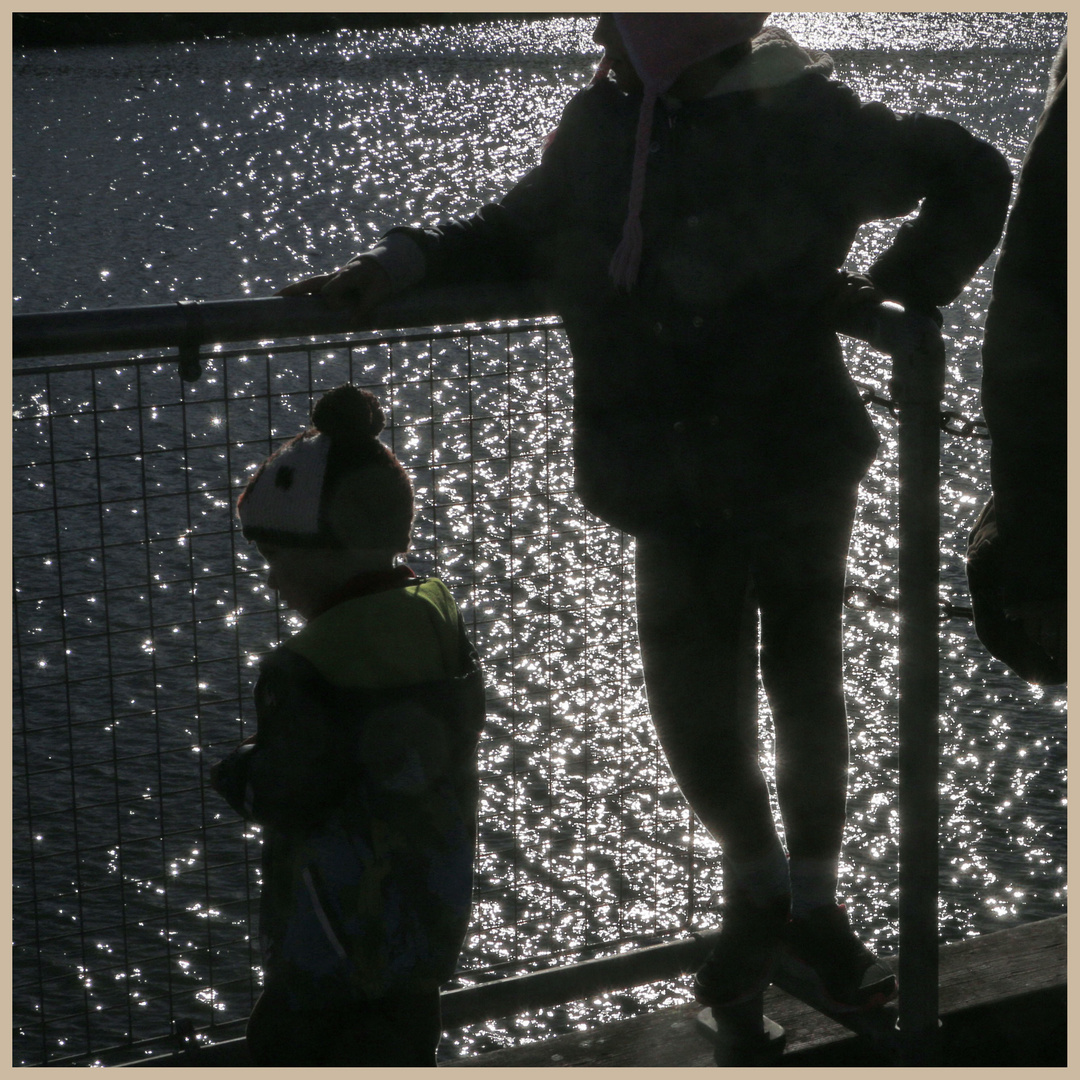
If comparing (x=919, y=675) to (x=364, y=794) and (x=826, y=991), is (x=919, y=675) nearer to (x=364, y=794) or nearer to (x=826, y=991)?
(x=826, y=991)

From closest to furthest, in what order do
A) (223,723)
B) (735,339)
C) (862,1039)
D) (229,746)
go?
1. (735,339)
2. (862,1039)
3. (229,746)
4. (223,723)

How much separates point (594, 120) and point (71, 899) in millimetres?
3492

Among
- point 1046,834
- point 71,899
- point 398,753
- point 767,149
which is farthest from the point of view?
point 1046,834

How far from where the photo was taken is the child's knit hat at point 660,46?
83.8 inches

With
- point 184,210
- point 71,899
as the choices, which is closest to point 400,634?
point 71,899

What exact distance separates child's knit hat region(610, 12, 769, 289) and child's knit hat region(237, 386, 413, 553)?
491 millimetres

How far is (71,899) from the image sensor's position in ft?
15.8

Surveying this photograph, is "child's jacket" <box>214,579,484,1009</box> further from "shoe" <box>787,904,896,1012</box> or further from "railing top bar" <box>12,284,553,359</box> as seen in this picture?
"shoe" <box>787,904,896,1012</box>

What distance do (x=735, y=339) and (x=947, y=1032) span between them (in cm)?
127

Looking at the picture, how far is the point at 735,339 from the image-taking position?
7.27 feet

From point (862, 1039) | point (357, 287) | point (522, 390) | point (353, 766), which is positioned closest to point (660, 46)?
point (357, 287)

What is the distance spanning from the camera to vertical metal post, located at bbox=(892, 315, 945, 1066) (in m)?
2.16

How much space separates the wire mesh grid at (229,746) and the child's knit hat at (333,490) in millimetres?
388

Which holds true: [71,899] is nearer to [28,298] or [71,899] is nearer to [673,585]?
[673,585]
